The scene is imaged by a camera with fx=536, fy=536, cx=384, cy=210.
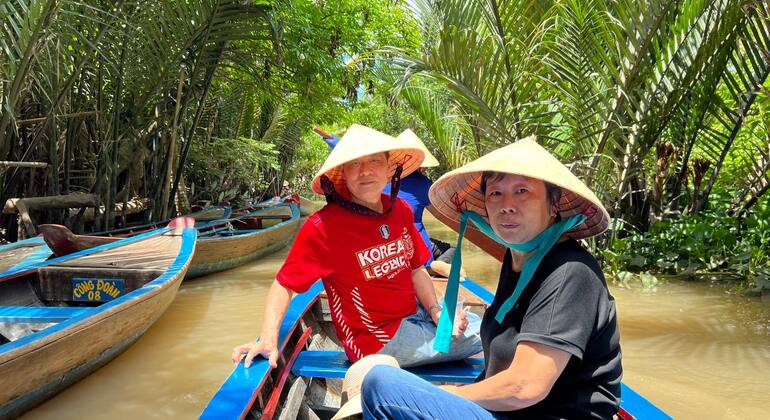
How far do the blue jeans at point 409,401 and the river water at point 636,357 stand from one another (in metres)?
2.36

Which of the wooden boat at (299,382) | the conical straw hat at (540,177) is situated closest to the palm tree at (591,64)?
the wooden boat at (299,382)

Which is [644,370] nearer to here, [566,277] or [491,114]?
[491,114]

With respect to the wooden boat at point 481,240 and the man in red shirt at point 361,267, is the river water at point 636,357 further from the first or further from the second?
the wooden boat at point 481,240

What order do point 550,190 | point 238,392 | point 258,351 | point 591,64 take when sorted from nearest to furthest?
point 550,190 → point 238,392 → point 258,351 → point 591,64

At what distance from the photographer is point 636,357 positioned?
12.9 ft

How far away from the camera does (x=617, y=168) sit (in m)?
4.95

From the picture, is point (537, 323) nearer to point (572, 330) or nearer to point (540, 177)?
point (572, 330)

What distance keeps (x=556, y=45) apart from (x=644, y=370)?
2.52 metres

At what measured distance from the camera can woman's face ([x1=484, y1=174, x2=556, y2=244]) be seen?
1.34 meters

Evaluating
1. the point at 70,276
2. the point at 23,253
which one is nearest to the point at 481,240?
the point at 70,276

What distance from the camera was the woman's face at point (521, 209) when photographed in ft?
4.38

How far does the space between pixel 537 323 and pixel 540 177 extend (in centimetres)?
34

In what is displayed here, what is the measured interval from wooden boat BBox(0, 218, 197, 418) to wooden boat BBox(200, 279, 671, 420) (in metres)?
1.16

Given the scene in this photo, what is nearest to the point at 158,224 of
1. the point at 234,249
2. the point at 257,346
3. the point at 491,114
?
the point at 234,249
